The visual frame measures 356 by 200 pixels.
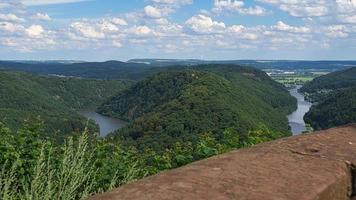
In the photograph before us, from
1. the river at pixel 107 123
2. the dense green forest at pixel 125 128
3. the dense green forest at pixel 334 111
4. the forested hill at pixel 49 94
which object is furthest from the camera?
the forested hill at pixel 49 94

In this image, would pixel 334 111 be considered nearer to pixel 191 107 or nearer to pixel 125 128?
pixel 191 107

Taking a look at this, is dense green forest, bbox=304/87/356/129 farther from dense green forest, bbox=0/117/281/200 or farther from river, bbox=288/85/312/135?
dense green forest, bbox=0/117/281/200

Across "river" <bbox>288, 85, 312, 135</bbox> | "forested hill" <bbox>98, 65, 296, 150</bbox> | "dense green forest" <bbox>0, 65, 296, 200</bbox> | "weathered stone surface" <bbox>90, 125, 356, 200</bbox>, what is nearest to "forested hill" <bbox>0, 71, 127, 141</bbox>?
"dense green forest" <bbox>0, 65, 296, 200</bbox>

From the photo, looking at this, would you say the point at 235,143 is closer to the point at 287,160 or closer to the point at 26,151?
the point at 26,151

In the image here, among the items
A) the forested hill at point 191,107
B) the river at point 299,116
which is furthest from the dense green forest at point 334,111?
the forested hill at point 191,107

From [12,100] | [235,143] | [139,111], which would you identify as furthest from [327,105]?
[235,143]

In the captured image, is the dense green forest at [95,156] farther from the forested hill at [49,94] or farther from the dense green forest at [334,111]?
the forested hill at [49,94]
